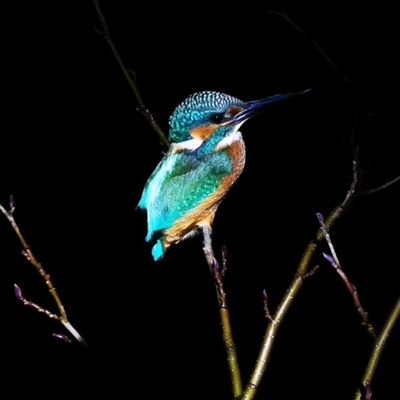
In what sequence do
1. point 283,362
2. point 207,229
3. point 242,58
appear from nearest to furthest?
point 207,229
point 283,362
point 242,58

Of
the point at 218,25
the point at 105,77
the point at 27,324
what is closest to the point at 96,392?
the point at 27,324

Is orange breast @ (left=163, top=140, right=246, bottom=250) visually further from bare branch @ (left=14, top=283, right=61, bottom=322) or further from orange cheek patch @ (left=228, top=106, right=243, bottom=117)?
bare branch @ (left=14, top=283, right=61, bottom=322)

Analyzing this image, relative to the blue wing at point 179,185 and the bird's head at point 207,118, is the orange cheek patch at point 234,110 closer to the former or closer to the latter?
the bird's head at point 207,118

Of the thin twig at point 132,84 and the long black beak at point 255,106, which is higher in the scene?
the thin twig at point 132,84

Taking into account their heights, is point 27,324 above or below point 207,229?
below

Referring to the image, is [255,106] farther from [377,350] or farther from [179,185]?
[377,350]

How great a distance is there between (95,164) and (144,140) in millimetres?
177

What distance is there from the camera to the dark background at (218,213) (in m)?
2.12

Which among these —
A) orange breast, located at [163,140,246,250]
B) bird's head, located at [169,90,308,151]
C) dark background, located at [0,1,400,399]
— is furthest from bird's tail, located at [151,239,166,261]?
dark background, located at [0,1,400,399]

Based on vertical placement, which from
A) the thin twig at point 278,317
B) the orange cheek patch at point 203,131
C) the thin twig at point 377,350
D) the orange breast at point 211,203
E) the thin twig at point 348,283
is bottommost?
the thin twig at point 377,350

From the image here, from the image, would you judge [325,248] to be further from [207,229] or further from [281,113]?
→ [207,229]

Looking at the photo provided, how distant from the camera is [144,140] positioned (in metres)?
2.35

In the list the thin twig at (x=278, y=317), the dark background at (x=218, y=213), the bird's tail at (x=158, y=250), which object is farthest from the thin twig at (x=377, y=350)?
the dark background at (x=218, y=213)

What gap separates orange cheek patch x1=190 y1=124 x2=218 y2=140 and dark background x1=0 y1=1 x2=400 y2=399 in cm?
79
